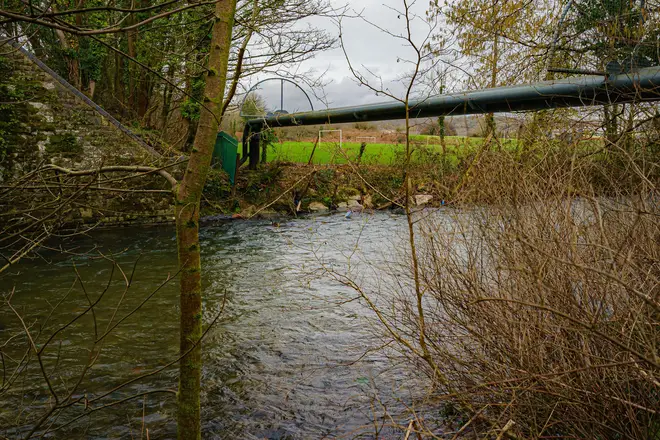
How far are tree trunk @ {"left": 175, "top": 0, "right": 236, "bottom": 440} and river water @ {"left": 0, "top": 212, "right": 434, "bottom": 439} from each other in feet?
1.11

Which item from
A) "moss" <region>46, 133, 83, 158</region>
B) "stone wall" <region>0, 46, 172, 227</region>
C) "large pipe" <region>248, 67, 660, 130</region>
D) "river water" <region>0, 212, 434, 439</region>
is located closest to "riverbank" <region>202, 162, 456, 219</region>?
"stone wall" <region>0, 46, 172, 227</region>

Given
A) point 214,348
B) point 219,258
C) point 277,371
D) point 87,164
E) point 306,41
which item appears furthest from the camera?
point 306,41

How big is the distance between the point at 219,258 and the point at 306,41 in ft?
24.2

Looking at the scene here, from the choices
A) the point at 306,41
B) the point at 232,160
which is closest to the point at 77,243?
the point at 232,160

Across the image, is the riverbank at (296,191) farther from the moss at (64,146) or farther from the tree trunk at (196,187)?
the tree trunk at (196,187)

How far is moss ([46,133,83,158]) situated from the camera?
13.4 m

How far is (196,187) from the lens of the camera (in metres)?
3.37

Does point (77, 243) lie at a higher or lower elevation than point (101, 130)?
lower

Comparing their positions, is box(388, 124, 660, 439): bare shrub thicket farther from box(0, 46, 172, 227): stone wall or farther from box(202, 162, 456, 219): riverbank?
box(202, 162, 456, 219): riverbank

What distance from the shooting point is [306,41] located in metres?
15.7

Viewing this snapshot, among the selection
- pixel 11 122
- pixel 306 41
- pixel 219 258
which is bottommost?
pixel 219 258

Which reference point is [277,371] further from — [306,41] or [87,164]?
[306,41]

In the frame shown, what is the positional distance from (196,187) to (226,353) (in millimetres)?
3483

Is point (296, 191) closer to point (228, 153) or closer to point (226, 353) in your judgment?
point (228, 153)
